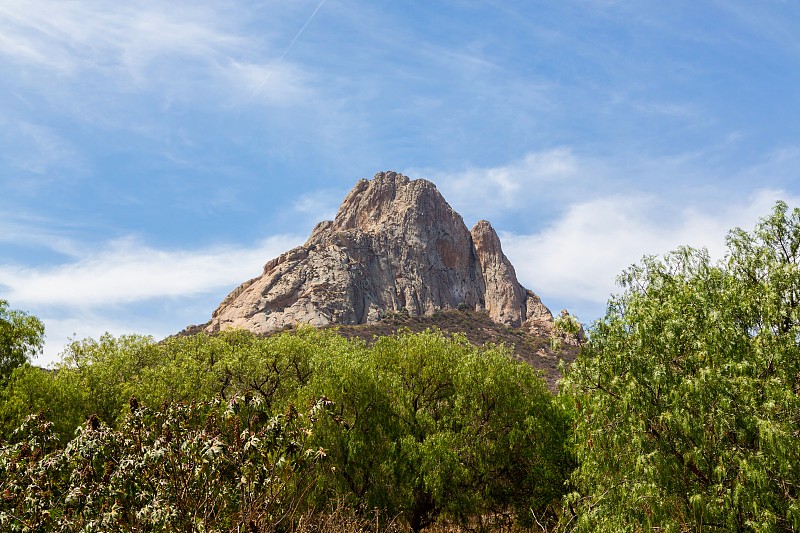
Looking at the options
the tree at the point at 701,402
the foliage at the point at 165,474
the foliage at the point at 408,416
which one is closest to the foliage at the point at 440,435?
the foliage at the point at 408,416

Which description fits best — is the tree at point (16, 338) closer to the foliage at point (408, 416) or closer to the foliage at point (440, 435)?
the foliage at point (408, 416)

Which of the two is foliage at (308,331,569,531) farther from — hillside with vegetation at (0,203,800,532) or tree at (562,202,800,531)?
tree at (562,202,800,531)

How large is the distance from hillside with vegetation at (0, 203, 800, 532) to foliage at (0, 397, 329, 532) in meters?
0.05

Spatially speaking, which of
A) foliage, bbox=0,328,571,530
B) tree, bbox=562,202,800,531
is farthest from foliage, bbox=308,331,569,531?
tree, bbox=562,202,800,531

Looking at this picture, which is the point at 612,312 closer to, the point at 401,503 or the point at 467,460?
the point at 467,460

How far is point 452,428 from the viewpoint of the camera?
1069 inches

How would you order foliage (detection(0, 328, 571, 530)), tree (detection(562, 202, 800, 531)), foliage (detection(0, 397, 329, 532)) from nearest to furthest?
foliage (detection(0, 397, 329, 532)) → tree (detection(562, 202, 800, 531)) → foliage (detection(0, 328, 571, 530))

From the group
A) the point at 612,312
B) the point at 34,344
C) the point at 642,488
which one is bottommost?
the point at 642,488

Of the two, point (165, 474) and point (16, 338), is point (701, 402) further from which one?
point (16, 338)

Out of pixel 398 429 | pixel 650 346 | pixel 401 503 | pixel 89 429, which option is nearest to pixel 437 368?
pixel 398 429

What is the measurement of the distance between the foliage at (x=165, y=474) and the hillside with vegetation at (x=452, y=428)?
0.16 feet

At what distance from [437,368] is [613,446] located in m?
12.8

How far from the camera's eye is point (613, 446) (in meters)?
17.0

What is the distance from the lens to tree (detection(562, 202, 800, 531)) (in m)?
14.4
